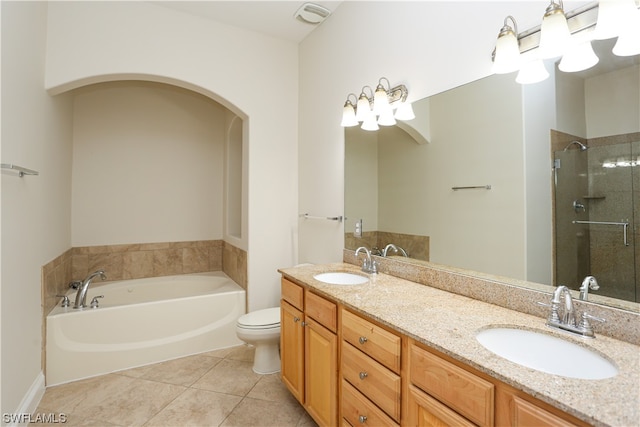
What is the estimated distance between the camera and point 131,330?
8.39 ft

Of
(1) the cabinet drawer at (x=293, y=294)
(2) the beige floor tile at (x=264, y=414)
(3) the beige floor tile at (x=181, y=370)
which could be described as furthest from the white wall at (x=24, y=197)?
(1) the cabinet drawer at (x=293, y=294)

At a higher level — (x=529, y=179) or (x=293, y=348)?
(x=529, y=179)

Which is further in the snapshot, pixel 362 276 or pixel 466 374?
pixel 362 276

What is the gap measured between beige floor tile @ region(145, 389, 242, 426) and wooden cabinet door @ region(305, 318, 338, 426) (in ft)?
1.94

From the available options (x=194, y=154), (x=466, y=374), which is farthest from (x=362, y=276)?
(x=194, y=154)

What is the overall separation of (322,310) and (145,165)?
3.01 meters

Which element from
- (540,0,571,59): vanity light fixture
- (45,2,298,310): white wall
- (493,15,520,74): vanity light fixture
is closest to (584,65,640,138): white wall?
(540,0,571,59): vanity light fixture

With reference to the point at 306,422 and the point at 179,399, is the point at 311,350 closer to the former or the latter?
the point at 306,422

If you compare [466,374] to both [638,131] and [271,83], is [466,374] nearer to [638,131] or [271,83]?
[638,131]

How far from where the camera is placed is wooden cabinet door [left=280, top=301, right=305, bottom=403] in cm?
185

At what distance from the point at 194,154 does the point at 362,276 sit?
2805mm

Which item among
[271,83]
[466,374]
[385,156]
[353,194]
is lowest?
[466,374]

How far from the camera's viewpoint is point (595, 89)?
115cm

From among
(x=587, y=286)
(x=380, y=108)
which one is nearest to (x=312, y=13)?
(x=380, y=108)
